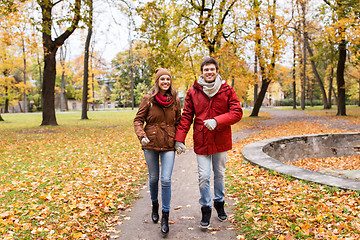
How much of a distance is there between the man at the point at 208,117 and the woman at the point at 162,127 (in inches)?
5.6

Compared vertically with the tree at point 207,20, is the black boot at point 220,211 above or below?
below

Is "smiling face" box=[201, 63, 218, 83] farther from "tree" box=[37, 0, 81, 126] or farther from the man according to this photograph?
"tree" box=[37, 0, 81, 126]

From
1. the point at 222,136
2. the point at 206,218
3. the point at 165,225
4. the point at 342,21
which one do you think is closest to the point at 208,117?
the point at 222,136

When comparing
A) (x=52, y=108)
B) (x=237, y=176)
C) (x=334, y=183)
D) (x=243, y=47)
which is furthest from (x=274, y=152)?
(x=52, y=108)

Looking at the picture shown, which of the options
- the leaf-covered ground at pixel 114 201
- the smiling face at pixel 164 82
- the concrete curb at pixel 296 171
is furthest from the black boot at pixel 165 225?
the concrete curb at pixel 296 171

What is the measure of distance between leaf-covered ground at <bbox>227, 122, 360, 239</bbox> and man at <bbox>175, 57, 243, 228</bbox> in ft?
2.49

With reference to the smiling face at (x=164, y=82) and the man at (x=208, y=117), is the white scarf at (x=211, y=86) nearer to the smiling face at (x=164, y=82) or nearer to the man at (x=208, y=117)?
the man at (x=208, y=117)

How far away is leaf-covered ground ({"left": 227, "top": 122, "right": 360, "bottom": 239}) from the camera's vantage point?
3.17m

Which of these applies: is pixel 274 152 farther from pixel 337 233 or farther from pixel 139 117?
pixel 139 117

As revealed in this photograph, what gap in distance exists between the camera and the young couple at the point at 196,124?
344 cm

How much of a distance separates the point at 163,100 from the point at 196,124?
1.79ft

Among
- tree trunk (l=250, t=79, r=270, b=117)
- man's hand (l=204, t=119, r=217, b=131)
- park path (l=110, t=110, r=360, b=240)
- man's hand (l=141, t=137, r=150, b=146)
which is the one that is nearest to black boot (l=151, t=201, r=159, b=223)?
park path (l=110, t=110, r=360, b=240)

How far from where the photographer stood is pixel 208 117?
11.3 feet

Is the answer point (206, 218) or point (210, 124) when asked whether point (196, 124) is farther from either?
point (206, 218)
